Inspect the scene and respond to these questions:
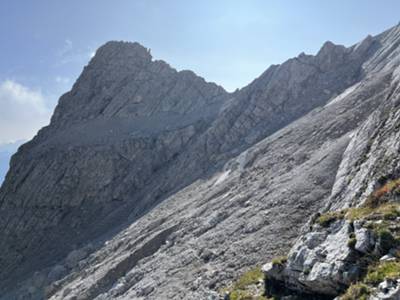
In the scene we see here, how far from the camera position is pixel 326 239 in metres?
15.0

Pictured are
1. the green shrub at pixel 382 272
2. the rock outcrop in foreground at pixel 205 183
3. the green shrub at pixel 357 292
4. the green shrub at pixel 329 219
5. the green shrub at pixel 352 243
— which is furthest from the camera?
the rock outcrop in foreground at pixel 205 183

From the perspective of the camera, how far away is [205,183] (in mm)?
52344

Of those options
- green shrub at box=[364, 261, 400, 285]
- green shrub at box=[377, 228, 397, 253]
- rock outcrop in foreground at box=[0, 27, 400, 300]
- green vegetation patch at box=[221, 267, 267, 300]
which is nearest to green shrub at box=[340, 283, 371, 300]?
rock outcrop in foreground at box=[0, 27, 400, 300]

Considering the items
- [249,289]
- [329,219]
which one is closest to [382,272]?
[329,219]

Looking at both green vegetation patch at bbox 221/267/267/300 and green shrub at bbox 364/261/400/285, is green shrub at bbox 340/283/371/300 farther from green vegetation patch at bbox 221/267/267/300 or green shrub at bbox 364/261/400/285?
green vegetation patch at bbox 221/267/267/300

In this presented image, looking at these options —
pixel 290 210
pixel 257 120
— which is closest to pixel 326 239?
pixel 290 210

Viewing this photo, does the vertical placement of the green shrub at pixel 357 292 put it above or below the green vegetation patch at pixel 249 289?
above

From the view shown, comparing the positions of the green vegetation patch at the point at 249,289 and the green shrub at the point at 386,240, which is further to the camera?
the green vegetation patch at the point at 249,289

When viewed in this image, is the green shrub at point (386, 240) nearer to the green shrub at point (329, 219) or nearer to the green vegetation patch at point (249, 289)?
the green shrub at point (329, 219)

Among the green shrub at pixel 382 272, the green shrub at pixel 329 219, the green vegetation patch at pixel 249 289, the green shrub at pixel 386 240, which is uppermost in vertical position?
the green shrub at pixel 329 219

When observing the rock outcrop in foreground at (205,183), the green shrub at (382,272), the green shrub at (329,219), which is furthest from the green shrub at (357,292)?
the green shrub at (329,219)

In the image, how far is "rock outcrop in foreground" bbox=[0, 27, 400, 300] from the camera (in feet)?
54.4

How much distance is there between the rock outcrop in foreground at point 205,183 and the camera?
54.4ft

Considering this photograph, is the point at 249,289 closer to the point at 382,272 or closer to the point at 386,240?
the point at 386,240
